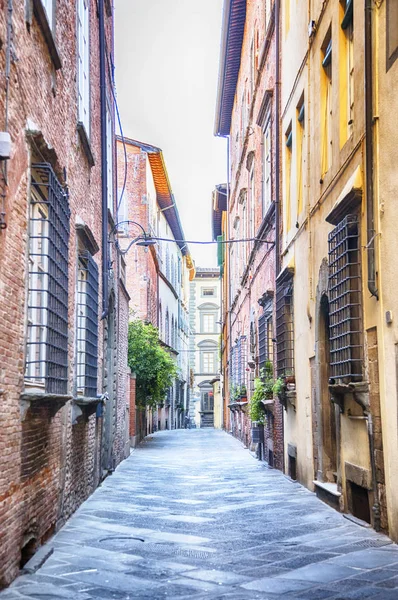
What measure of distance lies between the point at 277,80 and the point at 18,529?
10858mm

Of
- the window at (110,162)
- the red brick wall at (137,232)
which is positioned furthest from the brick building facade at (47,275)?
the red brick wall at (137,232)

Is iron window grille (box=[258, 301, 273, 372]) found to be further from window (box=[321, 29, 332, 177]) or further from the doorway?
window (box=[321, 29, 332, 177])

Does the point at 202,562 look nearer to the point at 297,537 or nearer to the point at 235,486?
the point at 297,537

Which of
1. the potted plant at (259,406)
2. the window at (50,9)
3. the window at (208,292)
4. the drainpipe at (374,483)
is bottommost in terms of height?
the drainpipe at (374,483)

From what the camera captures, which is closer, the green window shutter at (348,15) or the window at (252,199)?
the green window shutter at (348,15)

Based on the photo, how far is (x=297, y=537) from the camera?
24.2 feet

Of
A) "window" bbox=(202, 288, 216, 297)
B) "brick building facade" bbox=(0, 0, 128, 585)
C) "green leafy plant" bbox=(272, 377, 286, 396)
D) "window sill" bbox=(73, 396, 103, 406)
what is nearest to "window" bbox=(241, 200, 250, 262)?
"green leafy plant" bbox=(272, 377, 286, 396)

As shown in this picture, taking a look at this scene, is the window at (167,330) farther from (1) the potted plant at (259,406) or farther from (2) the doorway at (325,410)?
(2) the doorway at (325,410)

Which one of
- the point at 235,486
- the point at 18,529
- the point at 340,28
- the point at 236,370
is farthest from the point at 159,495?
the point at 236,370

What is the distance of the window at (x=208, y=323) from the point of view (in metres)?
70.4

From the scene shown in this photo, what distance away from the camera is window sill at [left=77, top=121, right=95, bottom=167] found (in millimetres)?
9477

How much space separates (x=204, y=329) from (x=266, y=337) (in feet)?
178

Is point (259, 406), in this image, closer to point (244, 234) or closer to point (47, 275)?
point (244, 234)

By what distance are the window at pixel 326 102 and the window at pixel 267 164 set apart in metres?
5.74
